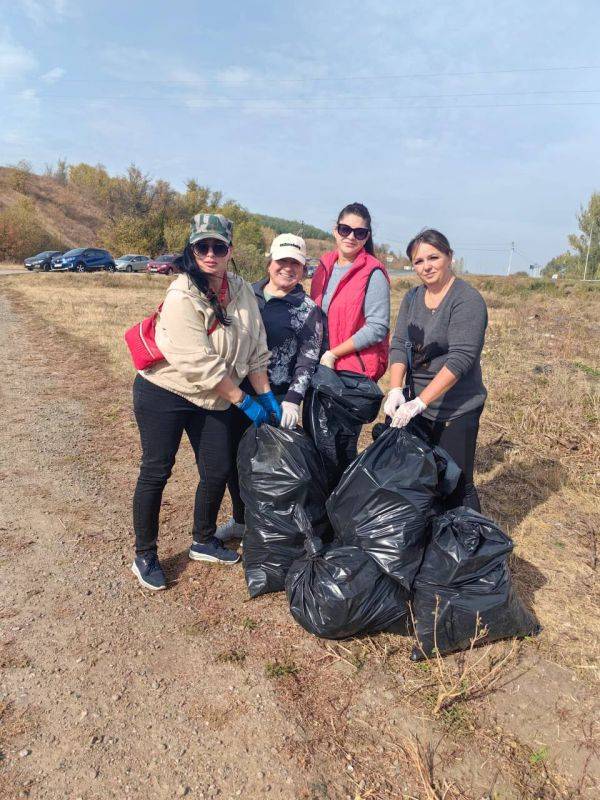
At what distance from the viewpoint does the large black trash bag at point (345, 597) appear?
84.4 inches

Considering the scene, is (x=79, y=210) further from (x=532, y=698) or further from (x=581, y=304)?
(x=532, y=698)

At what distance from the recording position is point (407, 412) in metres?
2.41

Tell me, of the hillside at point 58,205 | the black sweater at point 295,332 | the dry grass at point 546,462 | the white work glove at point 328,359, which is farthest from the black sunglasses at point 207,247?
the hillside at point 58,205

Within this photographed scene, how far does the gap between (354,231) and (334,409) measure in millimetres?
878

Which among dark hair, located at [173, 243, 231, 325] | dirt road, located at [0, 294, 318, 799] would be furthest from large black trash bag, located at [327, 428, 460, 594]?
dark hair, located at [173, 243, 231, 325]

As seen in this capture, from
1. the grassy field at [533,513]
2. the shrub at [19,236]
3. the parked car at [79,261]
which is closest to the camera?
the grassy field at [533,513]

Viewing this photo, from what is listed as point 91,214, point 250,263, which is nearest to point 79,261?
point 250,263

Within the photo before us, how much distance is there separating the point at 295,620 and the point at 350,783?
2.46ft

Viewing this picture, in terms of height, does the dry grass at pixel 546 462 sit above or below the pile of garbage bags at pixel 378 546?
below

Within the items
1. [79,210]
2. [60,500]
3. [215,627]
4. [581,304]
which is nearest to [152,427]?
[215,627]

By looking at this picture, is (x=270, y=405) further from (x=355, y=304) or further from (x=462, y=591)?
(x=462, y=591)

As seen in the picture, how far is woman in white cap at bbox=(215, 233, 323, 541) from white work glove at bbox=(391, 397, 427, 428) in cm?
47

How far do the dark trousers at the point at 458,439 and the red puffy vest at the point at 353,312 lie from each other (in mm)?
379

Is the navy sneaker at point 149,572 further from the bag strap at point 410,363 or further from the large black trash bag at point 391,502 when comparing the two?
the bag strap at point 410,363
